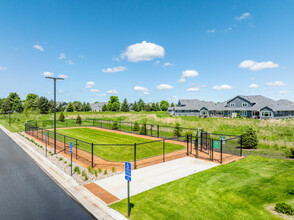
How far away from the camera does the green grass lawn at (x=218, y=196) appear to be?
25.0 ft

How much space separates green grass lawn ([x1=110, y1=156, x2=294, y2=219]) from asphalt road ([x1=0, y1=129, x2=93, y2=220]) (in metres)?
2.29

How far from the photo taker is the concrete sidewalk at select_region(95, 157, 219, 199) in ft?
33.3

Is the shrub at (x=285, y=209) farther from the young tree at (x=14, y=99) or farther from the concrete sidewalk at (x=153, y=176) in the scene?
the young tree at (x=14, y=99)

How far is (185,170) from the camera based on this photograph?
13148mm

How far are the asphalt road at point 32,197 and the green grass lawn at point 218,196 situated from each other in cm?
229

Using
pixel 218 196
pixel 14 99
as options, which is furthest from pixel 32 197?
pixel 14 99

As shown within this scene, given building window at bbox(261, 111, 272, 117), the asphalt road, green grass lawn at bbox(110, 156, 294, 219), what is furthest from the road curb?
building window at bbox(261, 111, 272, 117)

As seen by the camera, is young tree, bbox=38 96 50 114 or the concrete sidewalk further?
young tree, bbox=38 96 50 114

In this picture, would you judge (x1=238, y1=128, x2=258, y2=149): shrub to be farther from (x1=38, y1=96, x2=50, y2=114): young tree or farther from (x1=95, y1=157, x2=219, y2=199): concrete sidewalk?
(x1=38, y1=96, x2=50, y2=114): young tree

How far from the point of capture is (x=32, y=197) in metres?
9.53

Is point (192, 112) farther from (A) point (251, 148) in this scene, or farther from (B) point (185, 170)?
(B) point (185, 170)

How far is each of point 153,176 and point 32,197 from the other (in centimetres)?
679

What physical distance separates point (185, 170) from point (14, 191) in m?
10.5

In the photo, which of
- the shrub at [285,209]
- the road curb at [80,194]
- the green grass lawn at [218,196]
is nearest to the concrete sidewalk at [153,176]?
the green grass lawn at [218,196]
